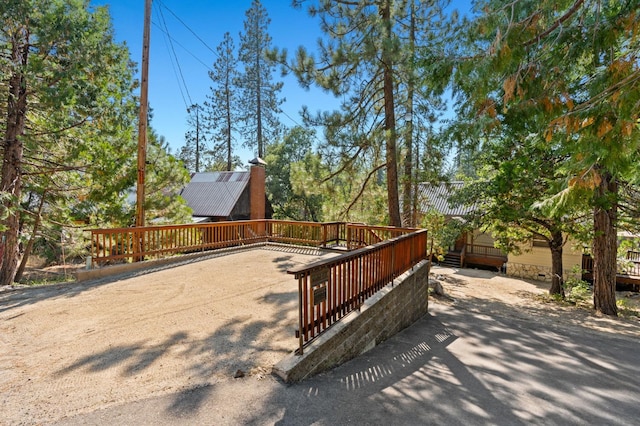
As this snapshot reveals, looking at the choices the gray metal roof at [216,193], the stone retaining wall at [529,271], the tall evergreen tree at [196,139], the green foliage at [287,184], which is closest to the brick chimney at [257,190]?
the gray metal roof at [216,193]

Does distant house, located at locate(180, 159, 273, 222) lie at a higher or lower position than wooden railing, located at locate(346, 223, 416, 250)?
higher

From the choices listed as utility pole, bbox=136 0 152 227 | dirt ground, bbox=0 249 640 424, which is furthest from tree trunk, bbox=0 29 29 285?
dirt ground, bbox=0 249 640 424

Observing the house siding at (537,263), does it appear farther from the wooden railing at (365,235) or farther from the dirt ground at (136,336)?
the wooden railing at (365,235)

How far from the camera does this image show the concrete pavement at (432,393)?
2.31m

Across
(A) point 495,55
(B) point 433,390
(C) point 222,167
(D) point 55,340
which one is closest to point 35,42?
(D) point 55,340

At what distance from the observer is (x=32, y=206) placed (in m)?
8.82

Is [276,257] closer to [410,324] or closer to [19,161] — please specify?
[410,324]

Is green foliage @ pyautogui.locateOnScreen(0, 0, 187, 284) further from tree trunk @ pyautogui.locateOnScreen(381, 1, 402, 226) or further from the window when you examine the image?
the window

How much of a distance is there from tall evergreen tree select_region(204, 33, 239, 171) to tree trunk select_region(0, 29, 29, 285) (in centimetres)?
1869

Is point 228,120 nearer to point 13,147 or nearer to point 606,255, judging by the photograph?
point 13,147

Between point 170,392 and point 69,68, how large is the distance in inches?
268

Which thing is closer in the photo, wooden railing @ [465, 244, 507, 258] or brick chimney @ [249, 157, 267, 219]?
brick chimney @ [249, 157, 267, 219]

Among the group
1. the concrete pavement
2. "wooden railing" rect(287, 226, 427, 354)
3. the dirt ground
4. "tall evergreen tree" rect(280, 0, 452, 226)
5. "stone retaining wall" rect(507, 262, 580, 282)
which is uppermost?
"tall evergreen tree" rect(280, 0, 452, 226)

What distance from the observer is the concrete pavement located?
231 cm
